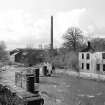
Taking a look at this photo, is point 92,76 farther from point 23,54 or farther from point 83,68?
point 23,54

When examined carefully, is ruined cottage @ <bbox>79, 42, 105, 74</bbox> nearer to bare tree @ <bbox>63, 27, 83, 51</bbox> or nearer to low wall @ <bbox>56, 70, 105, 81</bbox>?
low wall @ <bbox>56, 70, 105, 81</bbox>

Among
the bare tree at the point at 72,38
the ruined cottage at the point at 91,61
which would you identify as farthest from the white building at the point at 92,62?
the bare tree at the point at 72,38

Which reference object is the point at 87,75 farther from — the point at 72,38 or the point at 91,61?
the point at 72,38

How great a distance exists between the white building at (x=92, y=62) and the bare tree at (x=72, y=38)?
12.3 m

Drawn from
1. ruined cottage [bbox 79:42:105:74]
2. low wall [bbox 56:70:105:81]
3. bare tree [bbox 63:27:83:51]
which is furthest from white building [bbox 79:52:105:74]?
bare tree [bbox 63:27:83:51]

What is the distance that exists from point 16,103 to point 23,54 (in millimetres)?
67264

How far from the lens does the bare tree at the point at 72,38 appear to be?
46531mm

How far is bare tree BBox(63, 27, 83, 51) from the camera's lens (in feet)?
153

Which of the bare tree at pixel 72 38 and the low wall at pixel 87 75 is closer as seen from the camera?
the low wall at pixel 87 75

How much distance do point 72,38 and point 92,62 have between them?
16.1m

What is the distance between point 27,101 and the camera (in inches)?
191

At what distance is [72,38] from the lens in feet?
153

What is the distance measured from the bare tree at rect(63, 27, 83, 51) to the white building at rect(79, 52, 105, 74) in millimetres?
12318

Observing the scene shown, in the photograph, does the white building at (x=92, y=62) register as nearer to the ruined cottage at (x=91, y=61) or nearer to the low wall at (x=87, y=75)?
the ruined cottage at (x=91, y=61)
